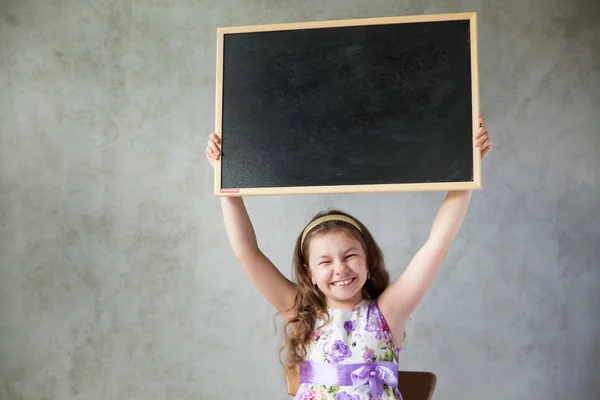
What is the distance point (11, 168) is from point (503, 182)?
2.19 metres

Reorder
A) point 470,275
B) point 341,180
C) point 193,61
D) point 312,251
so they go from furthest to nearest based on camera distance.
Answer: point 193,61 < point 470,275 < point 312,251 < point 341,180

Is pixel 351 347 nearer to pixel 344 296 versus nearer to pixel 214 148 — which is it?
pixel 344 296

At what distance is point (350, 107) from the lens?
5.85ft

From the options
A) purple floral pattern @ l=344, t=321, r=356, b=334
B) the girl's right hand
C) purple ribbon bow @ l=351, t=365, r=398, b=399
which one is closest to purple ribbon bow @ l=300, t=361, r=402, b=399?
purple ribbon bow @ l=351, t=365, r=398, b=399

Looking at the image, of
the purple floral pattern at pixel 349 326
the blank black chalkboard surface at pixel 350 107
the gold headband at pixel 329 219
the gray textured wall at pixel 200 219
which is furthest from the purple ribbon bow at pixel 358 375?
the gray textured wall at pixel 200 219

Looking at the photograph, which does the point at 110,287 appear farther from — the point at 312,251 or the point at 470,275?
the point at 470,275

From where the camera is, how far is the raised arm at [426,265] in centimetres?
180

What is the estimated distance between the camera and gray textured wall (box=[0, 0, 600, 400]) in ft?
8.71

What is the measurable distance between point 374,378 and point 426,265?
13.7 inches

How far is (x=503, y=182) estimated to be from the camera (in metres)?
2.70

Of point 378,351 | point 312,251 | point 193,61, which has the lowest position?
point 378,351

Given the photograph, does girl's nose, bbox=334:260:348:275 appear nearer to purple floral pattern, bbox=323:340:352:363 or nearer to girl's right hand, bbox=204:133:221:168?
purple floral pattern, bbox=323:340:352:363

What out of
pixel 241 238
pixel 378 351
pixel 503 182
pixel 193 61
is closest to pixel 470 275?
pixel 503 182

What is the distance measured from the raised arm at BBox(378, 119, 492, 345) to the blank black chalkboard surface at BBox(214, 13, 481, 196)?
0.13m
